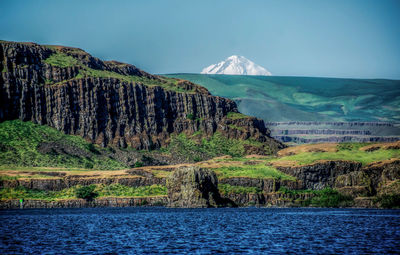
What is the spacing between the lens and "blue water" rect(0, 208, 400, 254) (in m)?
89.6

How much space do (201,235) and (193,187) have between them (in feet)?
258

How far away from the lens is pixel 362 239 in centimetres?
10012

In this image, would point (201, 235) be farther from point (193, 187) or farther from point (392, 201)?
point (392, 201)

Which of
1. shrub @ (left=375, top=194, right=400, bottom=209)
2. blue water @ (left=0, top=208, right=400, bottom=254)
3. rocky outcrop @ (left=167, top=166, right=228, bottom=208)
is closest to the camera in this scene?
blue water @ (left=0, top=208, right=400, bottom=254)

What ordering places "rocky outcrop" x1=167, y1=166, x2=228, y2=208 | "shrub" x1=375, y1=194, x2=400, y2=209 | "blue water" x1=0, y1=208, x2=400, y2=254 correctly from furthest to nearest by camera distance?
"shrub" x1=375, y1=194, x2=400, y2=209 < "rocky outcrop" x1=167, y1=166, x2=228, y2=208 < "blue water" x1=0, y1=208, x2=400, y2=254

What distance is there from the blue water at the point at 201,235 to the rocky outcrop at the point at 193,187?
36.0 meters

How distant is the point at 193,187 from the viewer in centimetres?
18700

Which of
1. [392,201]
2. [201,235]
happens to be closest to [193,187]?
[392,201]

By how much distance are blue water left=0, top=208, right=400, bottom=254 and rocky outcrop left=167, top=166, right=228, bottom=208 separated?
36.0 metres

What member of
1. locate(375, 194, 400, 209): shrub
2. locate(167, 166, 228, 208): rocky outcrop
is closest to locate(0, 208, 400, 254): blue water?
locate(167, 166, 228, 208): rocky outcrop

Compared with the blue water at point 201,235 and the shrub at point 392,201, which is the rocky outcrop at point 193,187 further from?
the shrub at point 392,201

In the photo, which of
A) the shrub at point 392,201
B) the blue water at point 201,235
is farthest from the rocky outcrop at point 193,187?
the shrub at point 392,201

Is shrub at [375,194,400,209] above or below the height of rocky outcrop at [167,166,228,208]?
below

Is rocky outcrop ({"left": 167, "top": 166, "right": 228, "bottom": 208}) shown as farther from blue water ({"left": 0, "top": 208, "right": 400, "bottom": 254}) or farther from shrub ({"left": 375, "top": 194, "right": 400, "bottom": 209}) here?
shrub ({"left": 375, "top": 194, "right": 400, "bottom": 209})
